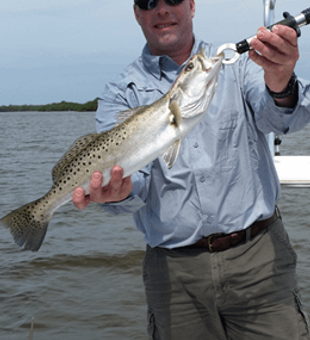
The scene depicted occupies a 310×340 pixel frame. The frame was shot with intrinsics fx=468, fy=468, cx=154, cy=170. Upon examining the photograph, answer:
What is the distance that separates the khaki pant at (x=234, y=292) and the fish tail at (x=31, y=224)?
0.90 meters

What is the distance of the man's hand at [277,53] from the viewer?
7.50 ft

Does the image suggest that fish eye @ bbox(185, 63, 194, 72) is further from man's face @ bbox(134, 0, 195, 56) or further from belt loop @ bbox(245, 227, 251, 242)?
belt loop @ bbox(245, 227, 251, 242)

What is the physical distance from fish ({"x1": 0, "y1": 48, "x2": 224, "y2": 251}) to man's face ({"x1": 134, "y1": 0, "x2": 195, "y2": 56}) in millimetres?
802

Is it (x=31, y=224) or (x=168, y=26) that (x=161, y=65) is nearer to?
(x=168, y=26)

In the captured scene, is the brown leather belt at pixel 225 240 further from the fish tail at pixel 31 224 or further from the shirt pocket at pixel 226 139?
the fish tail at pixel 31 224

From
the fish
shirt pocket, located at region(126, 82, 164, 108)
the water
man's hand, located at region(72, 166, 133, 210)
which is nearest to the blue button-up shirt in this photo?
man's hand, located at region(72, 166, 133, 210)

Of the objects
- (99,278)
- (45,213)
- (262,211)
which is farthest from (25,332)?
(262,211)

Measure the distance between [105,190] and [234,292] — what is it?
1.16m

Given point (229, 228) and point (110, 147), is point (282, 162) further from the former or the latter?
point (110, 147)

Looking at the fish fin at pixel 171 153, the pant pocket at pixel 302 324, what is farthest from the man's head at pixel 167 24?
the pant pocket at pixel 302 324

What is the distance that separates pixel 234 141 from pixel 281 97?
1.86 ft

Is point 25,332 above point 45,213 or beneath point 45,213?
beneath

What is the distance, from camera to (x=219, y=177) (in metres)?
3.19

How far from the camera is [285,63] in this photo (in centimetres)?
244
